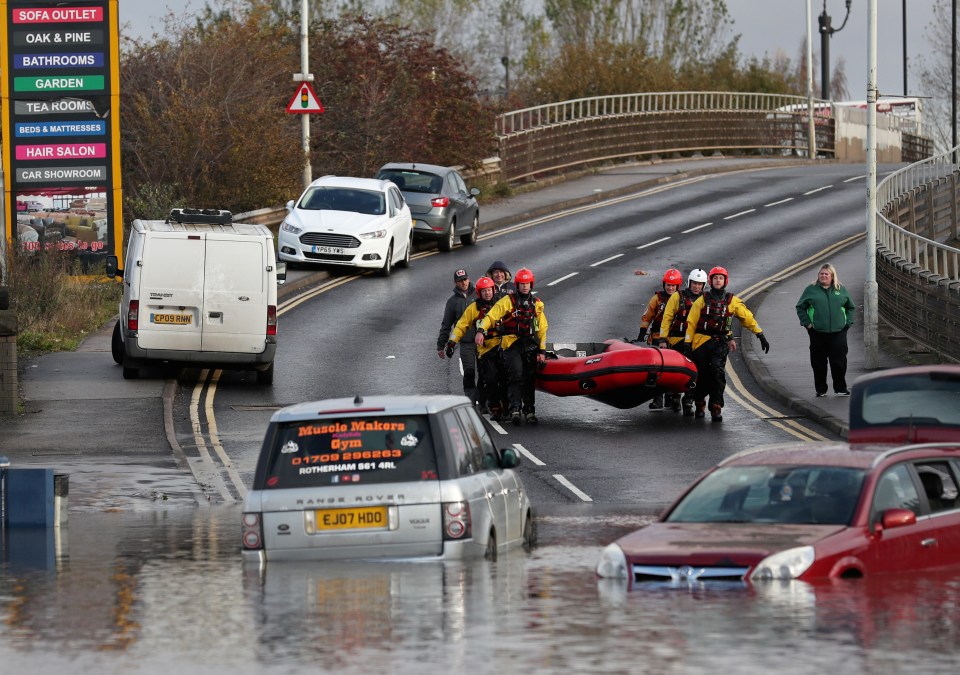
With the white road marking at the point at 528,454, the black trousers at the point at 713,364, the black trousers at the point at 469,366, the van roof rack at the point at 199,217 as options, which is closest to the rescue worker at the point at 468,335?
the black trousers at the point at 469,366

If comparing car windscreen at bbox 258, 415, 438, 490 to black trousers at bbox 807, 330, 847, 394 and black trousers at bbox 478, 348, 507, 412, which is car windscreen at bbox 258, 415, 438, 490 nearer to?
black trousers at bbox 478, 348, 507, 412

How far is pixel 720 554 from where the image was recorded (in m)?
11.2

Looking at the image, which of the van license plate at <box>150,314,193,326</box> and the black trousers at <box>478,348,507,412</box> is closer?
the black trousers at <box>478,348,507,412</box>

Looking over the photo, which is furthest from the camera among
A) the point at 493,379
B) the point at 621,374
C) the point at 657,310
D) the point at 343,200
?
the point at 343,200

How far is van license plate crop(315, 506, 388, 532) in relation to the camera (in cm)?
1239

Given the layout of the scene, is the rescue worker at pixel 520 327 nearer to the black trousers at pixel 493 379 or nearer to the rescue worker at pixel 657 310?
the black trousers at pixel 493 379

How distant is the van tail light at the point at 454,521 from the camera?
12359mm

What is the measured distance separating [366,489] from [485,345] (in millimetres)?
10673

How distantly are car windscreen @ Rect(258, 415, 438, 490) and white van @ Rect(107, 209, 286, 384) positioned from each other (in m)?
13.2

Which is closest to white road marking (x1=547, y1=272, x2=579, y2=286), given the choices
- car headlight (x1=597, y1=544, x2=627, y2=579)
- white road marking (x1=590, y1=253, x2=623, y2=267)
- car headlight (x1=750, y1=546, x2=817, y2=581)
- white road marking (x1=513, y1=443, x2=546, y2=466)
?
white road marking (x1=590, y1=253, x2=623, y2=267)

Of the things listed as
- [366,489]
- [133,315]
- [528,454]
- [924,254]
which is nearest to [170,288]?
[133,315]

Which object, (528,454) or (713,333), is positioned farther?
(713,333)

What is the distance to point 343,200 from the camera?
122 feet

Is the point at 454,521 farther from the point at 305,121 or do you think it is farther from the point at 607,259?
the point at 305,121
